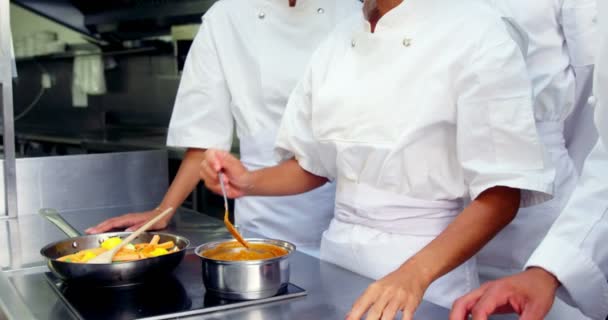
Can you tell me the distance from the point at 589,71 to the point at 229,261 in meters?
0.96

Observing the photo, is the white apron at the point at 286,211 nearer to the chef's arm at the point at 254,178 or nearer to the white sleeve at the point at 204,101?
the white sleeve at the point at 204,101

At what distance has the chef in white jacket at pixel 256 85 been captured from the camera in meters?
1.88

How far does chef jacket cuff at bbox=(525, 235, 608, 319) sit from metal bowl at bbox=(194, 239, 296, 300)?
0.40 meters

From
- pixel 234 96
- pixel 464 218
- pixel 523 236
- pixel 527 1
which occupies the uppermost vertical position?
pixel 527 1

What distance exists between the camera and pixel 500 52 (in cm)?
121

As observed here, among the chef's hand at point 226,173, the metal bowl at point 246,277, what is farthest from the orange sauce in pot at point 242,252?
the chef's hand at point 226,173

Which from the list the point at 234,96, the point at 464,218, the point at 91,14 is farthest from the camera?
the point at 91,14

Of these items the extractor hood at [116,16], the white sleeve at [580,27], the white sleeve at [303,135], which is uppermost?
the extractor hood at [116,16]

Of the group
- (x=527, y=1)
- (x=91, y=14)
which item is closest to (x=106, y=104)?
(x=91, y=14)

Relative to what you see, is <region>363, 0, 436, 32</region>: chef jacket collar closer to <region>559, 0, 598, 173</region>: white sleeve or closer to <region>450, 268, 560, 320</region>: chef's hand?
<region>559, 0, 598, 173</region>: white sleeve

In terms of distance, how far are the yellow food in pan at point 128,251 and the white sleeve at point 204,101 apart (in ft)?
2.08

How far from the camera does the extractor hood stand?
3.60 m

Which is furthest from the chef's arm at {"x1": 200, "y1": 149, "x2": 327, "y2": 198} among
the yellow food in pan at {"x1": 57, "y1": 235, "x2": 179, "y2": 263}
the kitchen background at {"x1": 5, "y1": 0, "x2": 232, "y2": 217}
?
the kitchen background at {"x1": 5, "y1": 0, "x2": 232, "y2": 217}

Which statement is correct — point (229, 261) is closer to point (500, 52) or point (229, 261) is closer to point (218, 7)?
point (500, 52)
